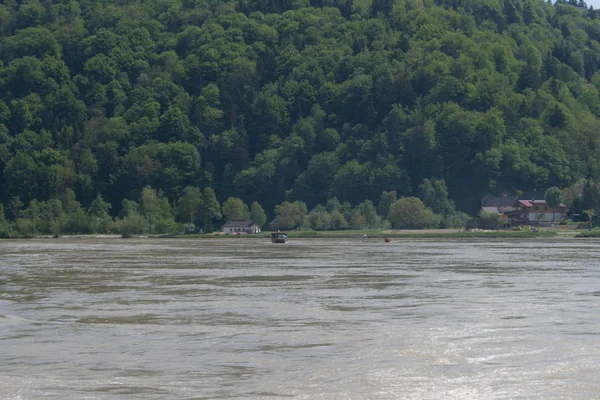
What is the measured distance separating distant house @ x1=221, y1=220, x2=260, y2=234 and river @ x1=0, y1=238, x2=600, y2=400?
371 ft

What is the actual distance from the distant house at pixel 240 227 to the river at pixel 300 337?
11298 cm

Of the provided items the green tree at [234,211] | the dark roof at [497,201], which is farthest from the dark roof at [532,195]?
the green tree at [234,211]

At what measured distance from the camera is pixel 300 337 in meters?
27.5

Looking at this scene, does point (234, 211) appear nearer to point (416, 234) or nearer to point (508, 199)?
point (416, 234)

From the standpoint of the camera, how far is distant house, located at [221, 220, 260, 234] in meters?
163

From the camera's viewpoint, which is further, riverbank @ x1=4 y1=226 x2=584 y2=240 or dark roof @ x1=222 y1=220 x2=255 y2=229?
dark roof @ x1=222 y1=220 x2=255 y2=229

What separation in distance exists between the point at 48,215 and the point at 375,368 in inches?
5618

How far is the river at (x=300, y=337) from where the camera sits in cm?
2119

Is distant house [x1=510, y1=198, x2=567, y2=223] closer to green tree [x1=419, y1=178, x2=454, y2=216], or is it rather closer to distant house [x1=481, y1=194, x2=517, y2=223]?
distant house [x1=481, y1=194, x2=517, y2=223]

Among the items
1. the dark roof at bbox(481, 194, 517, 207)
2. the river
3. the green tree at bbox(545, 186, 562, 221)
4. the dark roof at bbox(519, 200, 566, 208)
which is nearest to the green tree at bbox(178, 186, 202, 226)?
the dark roof at bbox(481, 194, 517, 207)

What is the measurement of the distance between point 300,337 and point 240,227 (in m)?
136

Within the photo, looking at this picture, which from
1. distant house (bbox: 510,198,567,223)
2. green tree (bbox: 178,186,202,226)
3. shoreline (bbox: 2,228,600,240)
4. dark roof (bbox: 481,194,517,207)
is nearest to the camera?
shoreline (bbox: 2,228,600,240)

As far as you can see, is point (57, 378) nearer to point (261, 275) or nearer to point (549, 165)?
point (261, 275)

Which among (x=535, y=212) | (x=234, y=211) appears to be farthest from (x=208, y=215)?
(x=535, y=212)
